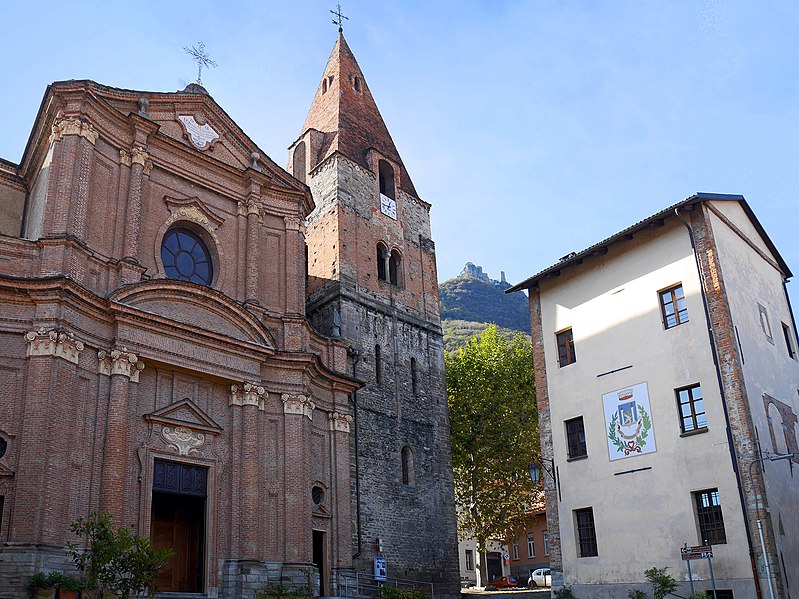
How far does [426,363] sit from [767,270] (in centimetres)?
1279

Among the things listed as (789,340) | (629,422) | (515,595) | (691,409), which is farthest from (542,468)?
(789,340)

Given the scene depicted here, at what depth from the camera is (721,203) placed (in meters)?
22.6

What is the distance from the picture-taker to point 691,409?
20516mm

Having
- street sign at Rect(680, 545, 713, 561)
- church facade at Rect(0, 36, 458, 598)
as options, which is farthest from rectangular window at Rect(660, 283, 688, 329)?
church facade at Rect(0, 36, 458, 598)

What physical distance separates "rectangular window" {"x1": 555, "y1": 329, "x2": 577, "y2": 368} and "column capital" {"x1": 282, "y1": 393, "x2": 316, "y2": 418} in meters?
7.85

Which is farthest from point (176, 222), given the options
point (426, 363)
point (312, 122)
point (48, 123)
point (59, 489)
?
point (312, 122)

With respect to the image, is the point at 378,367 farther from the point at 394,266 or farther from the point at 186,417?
the point at 186,417


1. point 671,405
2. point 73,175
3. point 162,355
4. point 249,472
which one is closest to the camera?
point 73,175

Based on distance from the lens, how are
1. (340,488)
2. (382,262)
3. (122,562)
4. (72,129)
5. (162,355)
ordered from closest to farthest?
1. (122,562)
2. (162,355)
3. (72,129)
4. (340,488)
5. (382,262)

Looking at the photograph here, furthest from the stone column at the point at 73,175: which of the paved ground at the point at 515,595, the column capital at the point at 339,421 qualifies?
the paved ground at the point at 515,595

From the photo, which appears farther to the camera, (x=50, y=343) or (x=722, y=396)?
(x=722, y=396)

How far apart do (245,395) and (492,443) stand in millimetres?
16986

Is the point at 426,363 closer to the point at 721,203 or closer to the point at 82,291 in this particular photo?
the point at 721,203

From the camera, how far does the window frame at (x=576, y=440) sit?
2288cm
